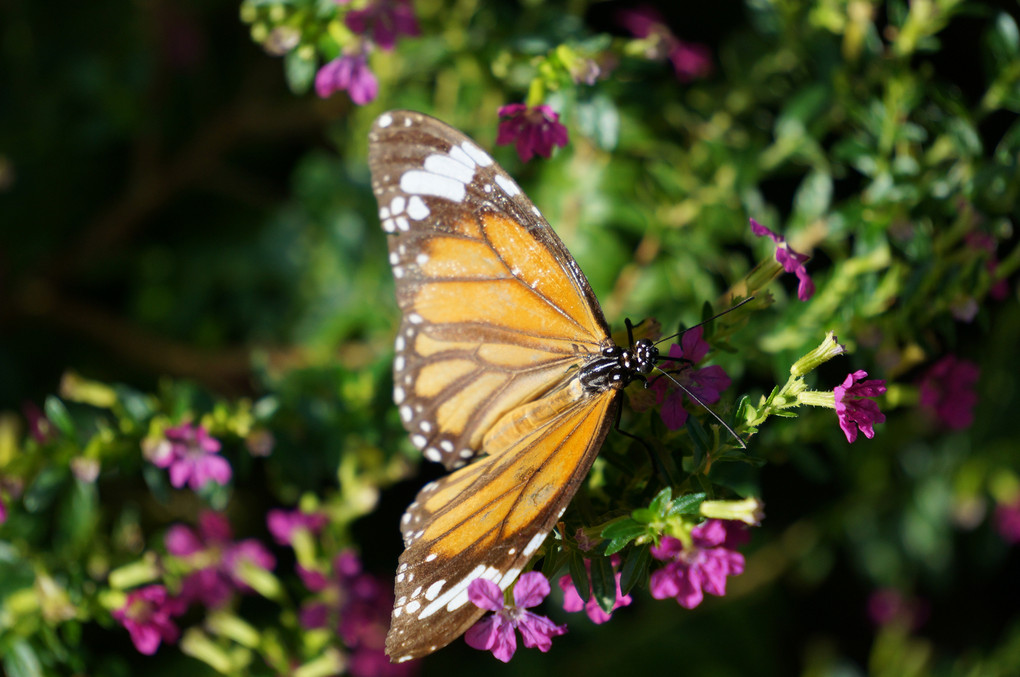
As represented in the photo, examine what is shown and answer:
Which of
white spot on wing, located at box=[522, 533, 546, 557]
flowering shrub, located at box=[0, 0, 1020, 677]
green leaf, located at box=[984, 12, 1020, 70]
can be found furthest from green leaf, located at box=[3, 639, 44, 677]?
green leaf, located at box=[984, 12, 1020, 70]

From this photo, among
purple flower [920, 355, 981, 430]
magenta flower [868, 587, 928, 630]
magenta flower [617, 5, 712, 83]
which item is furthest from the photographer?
magenta flower [868, 587, 928, 630]

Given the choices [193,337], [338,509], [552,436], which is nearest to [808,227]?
[552,436]

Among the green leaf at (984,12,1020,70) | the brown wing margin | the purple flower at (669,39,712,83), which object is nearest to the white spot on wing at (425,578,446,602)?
the brown wing margin

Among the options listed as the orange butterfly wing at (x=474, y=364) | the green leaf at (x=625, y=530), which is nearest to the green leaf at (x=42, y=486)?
the orange butterfly wing at (x=474, y=364)

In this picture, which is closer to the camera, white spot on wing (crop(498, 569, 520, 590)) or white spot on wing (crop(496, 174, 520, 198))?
white spot on wing (crop(498, 569, 520, 590))

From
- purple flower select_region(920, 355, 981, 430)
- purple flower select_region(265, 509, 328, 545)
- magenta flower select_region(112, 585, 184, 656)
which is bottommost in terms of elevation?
purple flower select_region(920, 355, 981, 430)

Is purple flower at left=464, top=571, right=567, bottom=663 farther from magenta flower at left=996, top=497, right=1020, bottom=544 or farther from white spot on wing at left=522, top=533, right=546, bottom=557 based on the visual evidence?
magenta flower at left=996, top=497, right=1020, bottom=544

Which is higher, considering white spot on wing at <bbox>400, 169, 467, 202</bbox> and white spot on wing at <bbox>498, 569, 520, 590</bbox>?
white spot on wing at <bbox>400, 169, 467, 202</bbox>

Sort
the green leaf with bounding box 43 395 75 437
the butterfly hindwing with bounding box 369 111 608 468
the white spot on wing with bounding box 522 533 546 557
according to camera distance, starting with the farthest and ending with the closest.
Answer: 1. the green leaf with bounding box 43 395 75 437
2. the butterfly hindwing with bounding box 369 111 608 468
3. the white spot on wing with bounding box 522 533 546 557
